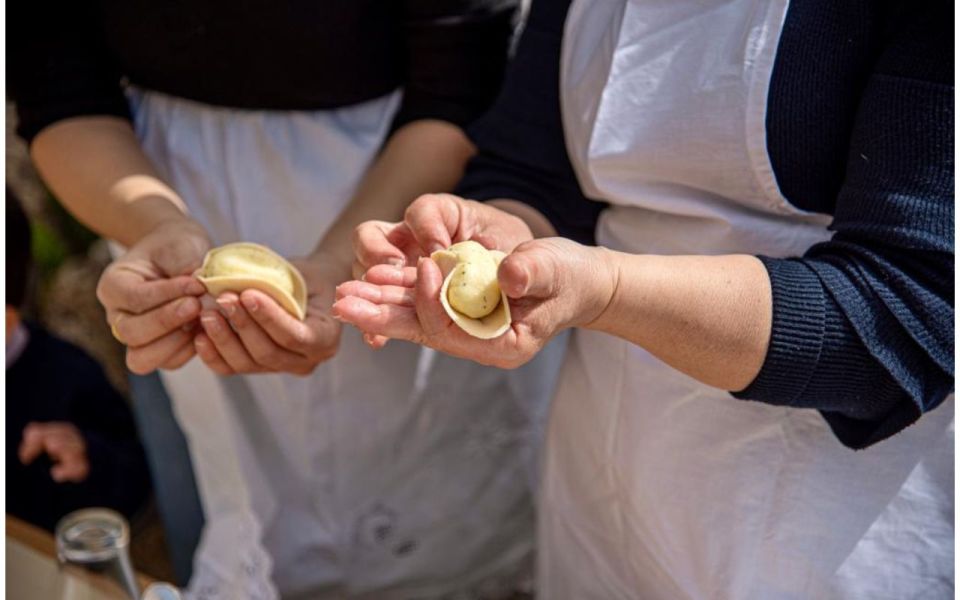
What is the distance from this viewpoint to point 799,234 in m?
1.06

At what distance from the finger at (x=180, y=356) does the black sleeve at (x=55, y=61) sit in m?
0.47

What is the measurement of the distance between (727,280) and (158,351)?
69 centimetres

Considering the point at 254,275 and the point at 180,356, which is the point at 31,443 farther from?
the point at 254,275

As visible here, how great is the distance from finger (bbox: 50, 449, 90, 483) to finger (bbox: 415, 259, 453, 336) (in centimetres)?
120

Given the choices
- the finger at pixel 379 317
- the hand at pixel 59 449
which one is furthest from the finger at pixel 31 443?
the finger at pixel 379 317


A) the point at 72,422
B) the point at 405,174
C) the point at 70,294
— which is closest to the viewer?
the point at 405,174

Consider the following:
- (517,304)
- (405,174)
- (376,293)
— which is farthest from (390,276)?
(405,174)

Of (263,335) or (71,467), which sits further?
(71,467)

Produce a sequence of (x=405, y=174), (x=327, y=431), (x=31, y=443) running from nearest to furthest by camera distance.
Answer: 1. (x=405, y=174)
2. (x=327, y=431)
3. (x=31, y=443)

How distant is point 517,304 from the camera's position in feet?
2.92

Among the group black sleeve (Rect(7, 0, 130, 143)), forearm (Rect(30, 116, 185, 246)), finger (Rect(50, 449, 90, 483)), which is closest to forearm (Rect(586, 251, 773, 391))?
forearm (Rect(30, 116, 185, 246))

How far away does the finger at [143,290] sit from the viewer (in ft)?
3.87

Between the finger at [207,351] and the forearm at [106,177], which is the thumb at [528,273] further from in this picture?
the forearm at [106,177]

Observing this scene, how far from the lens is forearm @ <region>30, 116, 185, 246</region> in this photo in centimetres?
136
